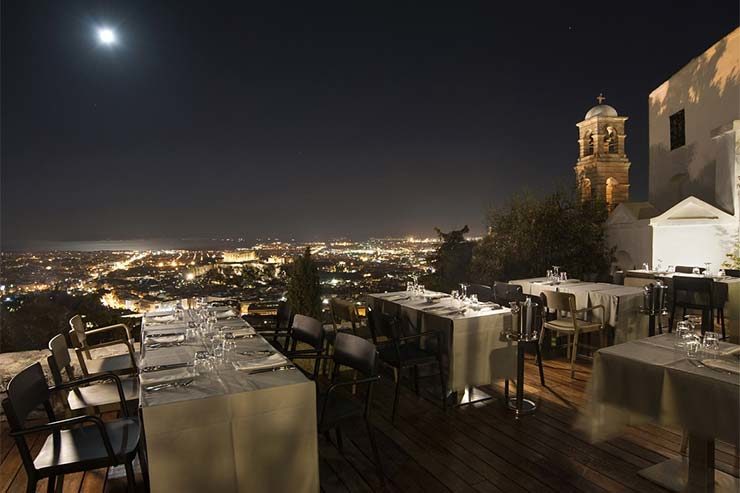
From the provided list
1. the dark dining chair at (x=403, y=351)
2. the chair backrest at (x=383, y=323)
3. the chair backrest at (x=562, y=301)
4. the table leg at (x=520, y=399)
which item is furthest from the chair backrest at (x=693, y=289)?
the chair backrest at (x=383, y=323)

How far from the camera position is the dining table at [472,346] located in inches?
160

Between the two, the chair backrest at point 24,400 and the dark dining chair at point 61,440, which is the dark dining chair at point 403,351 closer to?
the dark dining chair at point 61,440

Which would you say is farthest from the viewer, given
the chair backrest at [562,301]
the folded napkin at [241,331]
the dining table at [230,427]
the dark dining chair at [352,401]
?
the chair backrest at [562,301]

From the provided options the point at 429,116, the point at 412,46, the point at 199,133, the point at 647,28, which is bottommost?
the point at 199,133

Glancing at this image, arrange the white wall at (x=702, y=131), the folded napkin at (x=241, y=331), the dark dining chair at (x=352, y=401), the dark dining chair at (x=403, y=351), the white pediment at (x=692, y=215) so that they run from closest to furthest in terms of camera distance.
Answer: the dark dining chair at (x=352, y=401)
the folded napkin at (x=241, y=331)
the dark dining chair at (x=403, y=351)
the white pediment at (x=692, y=215)
the white wall at (x=702, y=131)

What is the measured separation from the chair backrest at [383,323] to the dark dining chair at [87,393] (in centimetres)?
210

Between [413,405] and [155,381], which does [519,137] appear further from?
[155,381]

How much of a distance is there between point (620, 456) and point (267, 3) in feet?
26.4

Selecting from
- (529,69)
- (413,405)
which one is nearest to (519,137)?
(529,69)

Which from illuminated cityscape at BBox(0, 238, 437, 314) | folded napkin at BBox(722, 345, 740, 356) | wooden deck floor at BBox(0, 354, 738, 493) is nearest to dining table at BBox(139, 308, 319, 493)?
wooden deck floor at BBox(0, 354, 738, 493)

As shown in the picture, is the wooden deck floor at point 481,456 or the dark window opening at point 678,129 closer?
the wooden deck floor at point 481,456

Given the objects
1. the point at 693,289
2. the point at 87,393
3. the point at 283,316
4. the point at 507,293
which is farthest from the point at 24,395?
the point at 693,289

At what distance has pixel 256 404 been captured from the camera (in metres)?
2.25

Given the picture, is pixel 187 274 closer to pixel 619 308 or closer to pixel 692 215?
pixel 619 308
